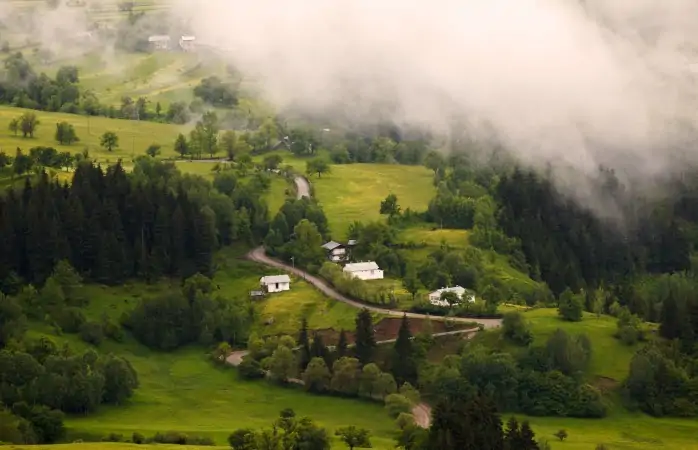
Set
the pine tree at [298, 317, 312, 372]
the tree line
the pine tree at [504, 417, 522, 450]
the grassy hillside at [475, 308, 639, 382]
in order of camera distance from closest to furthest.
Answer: the pine tree at [504, 417, 522, 450] < the grassy hillside at [475, 308, 639, 382] < the pine tree at [298, 317, 312, 372] < the tree line

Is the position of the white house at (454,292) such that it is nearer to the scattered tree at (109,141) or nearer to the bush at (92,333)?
the bush at (92,333)

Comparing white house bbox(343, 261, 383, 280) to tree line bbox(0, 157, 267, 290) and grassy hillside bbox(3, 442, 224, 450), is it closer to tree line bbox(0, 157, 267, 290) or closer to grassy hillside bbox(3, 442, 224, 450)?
tree line bbox(0, 157, 267, 290)

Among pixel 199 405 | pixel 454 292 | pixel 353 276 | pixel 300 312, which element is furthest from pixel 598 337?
pixel 199 405

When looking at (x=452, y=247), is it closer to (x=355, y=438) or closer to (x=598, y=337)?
(x=598, y=337)

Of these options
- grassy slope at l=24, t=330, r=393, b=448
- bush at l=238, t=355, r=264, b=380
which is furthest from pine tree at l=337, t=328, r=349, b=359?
bush at l=238, t=355, r=264, b=380

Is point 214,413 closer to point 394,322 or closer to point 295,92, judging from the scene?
point 394,322

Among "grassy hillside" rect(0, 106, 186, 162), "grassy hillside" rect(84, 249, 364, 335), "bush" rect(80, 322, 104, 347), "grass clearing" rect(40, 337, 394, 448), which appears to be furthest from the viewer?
"grassy hillside" rect(0, 106, 186, 162)

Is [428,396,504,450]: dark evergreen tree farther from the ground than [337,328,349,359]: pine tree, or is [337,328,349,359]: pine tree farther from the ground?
[337,328,349,359]: pine tree

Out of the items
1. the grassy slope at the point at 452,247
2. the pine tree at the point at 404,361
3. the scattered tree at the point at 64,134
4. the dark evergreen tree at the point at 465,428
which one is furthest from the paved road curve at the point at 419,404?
the scattered tree at the point at 64,134
